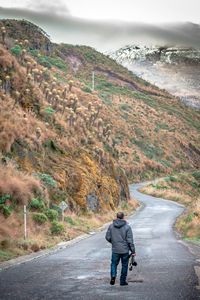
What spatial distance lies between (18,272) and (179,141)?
9003cm

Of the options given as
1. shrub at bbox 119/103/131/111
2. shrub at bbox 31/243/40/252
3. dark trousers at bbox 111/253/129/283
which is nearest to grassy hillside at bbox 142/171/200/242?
shrub at bbox 119/103/131/111

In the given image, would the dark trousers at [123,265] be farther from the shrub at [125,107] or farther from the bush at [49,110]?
the shrub at [125,107]

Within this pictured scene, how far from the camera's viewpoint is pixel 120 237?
12.1 meters

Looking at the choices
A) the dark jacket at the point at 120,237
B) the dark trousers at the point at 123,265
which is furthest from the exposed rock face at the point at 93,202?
the dark trousers at the point at 123,265

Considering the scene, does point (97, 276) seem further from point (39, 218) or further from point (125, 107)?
point (125, 107)

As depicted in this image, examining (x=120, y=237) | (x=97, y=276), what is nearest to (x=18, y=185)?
(x=97, y=276)

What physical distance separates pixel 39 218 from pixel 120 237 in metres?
11.3

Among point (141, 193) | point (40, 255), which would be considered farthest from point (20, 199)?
point (141, 193)

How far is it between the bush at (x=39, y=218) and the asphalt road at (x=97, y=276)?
190 cm

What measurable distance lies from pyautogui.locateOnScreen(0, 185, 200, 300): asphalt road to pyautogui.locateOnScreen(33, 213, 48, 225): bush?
1900 millimetres

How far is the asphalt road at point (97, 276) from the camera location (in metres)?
10.8

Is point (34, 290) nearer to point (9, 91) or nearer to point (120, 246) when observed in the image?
point (120, 246)

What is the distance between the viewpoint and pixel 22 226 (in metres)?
21.2

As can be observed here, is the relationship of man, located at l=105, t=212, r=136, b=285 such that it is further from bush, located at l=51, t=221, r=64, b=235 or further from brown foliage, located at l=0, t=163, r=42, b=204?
bush, located at l=51, t=221, r=64, b=235
